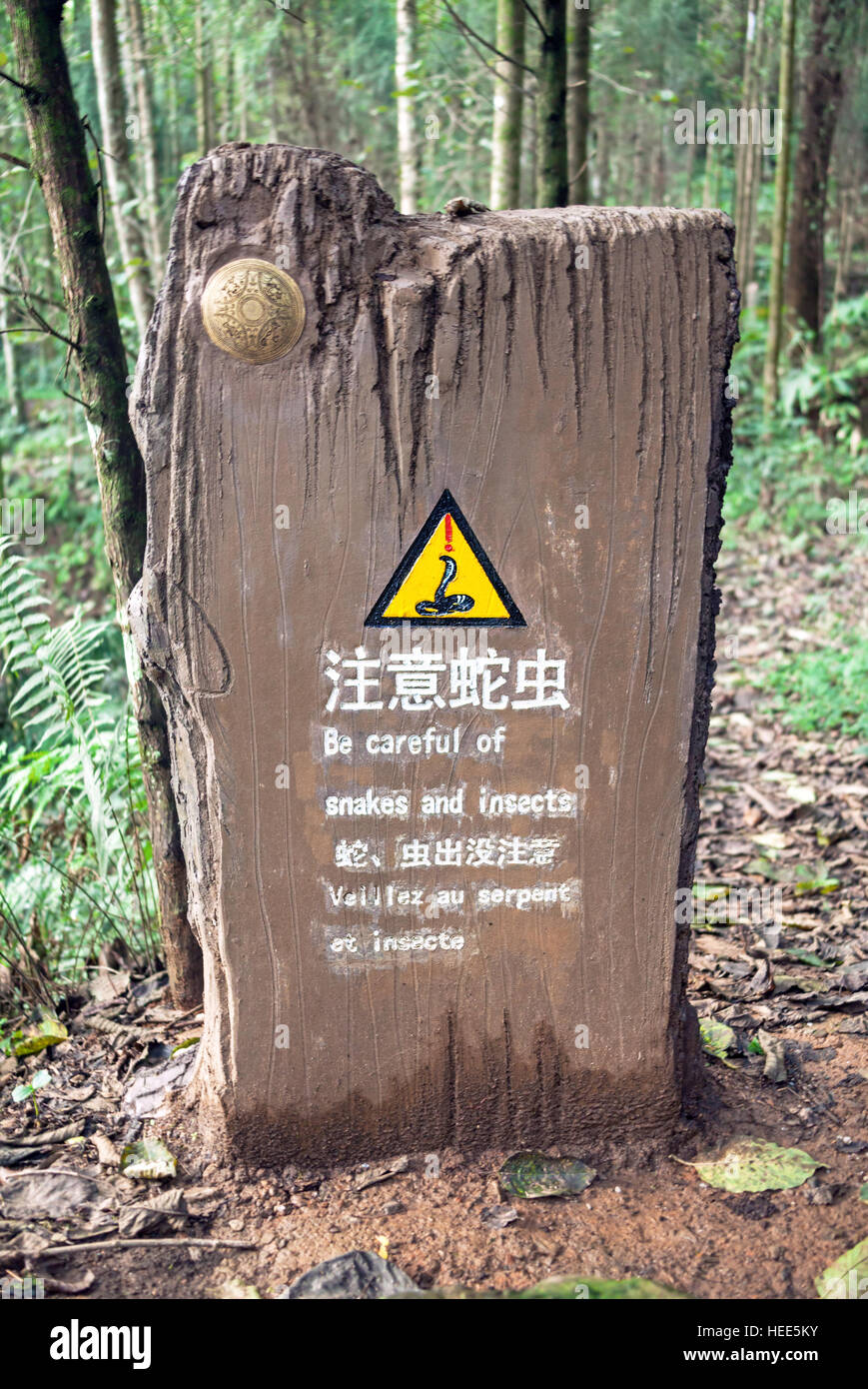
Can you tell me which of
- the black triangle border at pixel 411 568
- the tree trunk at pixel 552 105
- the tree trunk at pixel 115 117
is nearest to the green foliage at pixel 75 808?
the black triangle border at pixel 411 568

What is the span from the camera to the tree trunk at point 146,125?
8039 mm

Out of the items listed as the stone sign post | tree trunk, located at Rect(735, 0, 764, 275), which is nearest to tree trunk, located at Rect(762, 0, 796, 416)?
tree trunk, located at Rect(735, 0, 764, 275)

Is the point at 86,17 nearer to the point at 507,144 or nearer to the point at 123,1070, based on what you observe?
the point at 507,144

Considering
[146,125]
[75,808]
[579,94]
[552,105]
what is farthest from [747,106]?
[75,808]

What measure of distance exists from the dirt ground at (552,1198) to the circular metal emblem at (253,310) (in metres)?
1.77

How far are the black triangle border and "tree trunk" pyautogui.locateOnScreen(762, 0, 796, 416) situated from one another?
779cm

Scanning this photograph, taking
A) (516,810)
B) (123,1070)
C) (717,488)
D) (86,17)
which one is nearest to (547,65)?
(717,488)

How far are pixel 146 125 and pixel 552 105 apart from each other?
17.1 ft

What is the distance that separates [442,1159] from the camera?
→ 8.46ft

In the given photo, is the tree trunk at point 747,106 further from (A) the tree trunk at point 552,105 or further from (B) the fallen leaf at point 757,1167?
(B) the fallen leaf at point 757,1167

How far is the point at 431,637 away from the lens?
242 centimetres

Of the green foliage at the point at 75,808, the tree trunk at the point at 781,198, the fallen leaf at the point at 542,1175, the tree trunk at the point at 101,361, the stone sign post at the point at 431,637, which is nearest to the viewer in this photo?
the stone sign post at the point at 431,637

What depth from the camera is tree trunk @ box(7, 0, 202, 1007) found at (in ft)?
9.61
